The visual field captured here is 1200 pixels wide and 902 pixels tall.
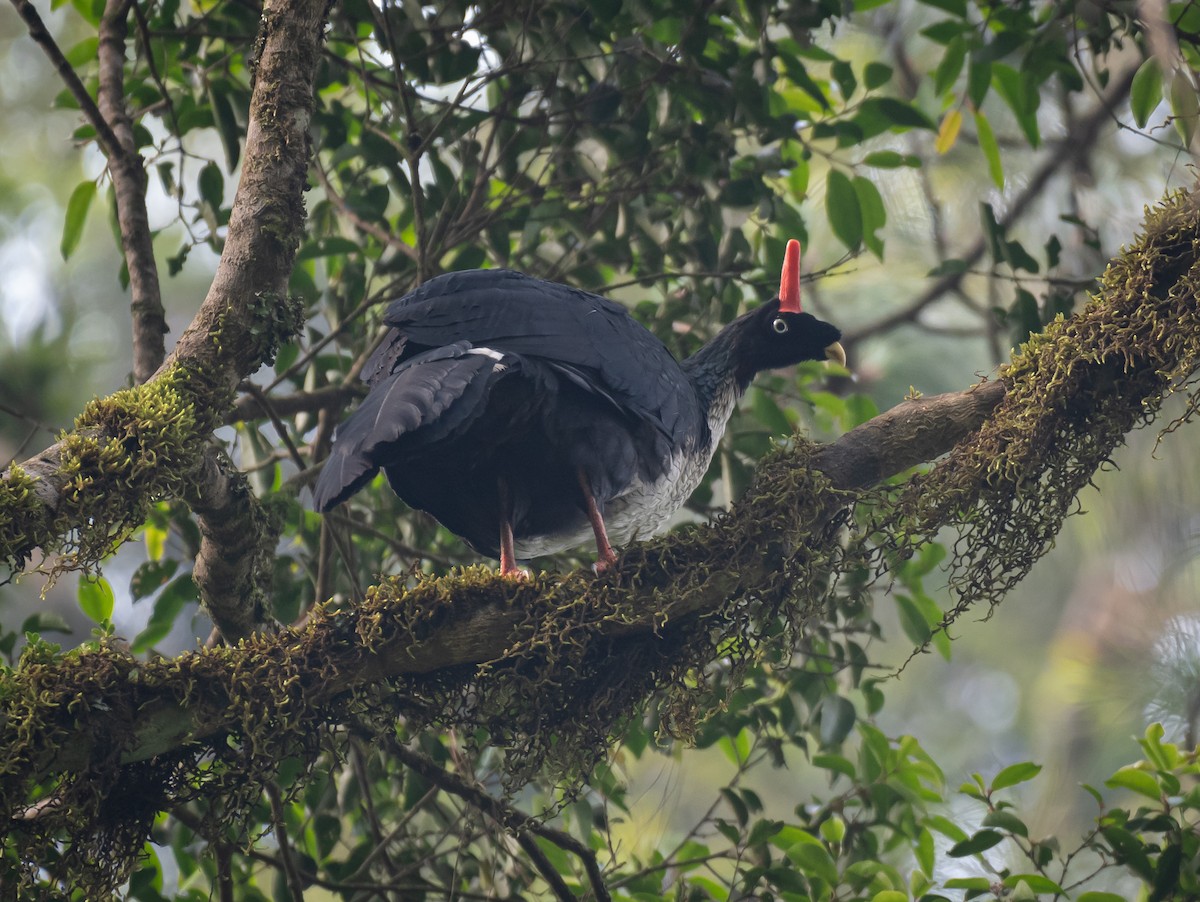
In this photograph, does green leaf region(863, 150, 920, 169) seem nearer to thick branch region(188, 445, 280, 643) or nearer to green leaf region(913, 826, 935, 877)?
green leaf region(913, 826, 935, 877)

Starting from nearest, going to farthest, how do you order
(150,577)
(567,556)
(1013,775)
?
(1013,775)
(150,577)
(567,556)

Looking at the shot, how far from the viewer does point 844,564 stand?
12.2 ft

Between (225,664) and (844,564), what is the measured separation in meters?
1.86

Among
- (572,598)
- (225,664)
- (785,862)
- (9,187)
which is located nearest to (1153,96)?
(572,598)

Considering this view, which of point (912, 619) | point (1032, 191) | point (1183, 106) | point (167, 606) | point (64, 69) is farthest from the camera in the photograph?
point (1032, 191)

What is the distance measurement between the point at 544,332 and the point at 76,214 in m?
2.15

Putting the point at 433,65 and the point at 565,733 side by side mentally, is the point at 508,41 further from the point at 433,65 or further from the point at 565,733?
the point at 565,733

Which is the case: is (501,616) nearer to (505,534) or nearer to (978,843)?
(505,534)

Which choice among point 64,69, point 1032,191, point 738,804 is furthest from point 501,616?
point 1032,191

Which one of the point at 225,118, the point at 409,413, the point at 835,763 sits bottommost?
the point at 835,763

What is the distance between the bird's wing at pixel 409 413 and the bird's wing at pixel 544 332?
0.21 meters

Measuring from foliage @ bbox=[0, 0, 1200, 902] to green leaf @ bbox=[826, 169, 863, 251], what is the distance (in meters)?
0.01

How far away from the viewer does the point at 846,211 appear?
15.7 ft

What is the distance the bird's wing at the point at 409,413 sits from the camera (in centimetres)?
333
